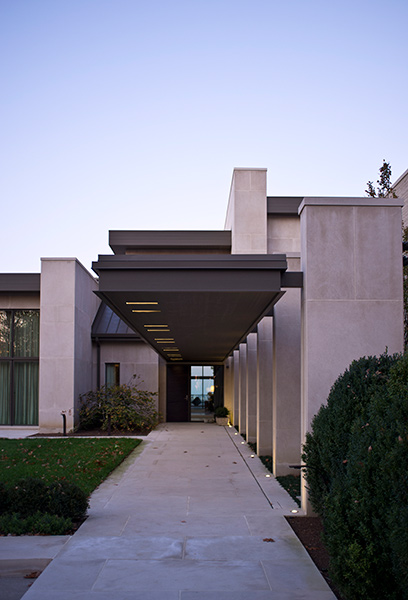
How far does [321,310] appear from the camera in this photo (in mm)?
8383

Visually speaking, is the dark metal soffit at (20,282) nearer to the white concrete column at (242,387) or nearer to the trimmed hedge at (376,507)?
the white concrete column at (242,387)

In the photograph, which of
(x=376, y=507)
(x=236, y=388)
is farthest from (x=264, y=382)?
(x=376, y=507)

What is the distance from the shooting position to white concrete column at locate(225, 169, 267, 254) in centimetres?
2066

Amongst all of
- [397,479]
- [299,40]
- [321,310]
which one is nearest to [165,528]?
[321,310]

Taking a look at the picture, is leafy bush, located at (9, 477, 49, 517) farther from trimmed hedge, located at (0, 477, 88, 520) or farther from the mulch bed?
the mulch bed

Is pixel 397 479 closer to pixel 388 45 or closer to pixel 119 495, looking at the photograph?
pixel 119 495

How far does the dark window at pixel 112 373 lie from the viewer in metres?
24.7

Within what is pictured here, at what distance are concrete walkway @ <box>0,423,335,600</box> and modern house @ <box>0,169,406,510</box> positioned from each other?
61.8 inches

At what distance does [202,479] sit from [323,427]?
5239 mm

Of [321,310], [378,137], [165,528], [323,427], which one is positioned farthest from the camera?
[378,137]

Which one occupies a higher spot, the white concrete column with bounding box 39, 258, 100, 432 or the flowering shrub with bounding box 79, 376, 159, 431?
the white concrete column with bounding box 39, 258, 100, 432

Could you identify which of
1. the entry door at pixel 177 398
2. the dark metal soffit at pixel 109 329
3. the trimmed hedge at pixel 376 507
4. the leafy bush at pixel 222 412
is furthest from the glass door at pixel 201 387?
the trimmed hedge at pixel 376 507

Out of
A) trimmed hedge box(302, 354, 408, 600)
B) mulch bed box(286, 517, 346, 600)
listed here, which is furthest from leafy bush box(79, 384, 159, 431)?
trimmed hedge box(302, 354, 408, 600)

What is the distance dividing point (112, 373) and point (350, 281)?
702 inches
